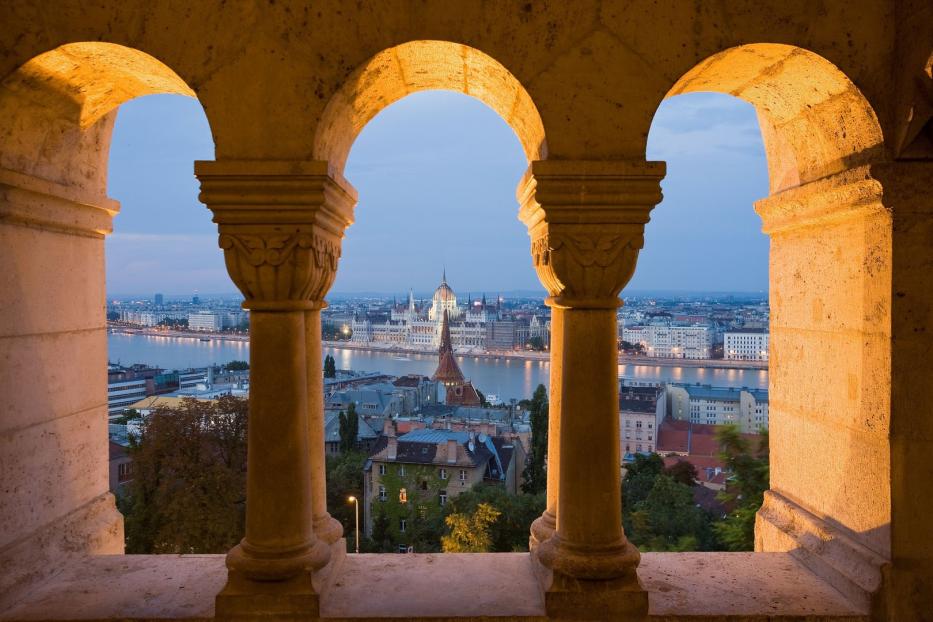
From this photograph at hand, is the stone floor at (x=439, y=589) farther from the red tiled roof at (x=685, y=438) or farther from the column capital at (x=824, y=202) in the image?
the red tiled roof at (x=685, y=438)

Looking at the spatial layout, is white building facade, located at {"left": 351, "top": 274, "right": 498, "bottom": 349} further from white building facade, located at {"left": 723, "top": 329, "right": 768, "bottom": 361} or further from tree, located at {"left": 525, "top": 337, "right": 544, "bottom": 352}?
white building facade, located at {"left": 723, "top": 329, "right": 768, "bottom": 361}

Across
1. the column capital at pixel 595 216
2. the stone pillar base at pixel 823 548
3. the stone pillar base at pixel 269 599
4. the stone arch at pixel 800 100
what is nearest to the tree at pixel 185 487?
the stone pillar base at pixel 269 599

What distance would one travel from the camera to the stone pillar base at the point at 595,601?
3045mm

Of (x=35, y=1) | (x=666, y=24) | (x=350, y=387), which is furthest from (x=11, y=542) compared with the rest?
(x=350, y=387)

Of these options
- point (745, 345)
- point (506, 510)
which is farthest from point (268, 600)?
point (745, 345)

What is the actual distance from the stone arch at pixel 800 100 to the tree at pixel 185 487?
13.3 m

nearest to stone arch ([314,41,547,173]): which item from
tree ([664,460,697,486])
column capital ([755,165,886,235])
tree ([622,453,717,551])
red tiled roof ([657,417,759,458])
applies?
column capital ([755,165,886,235])

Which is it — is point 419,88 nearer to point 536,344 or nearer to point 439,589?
point 439,589

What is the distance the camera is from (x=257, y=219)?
3.00 m

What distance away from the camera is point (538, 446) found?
21812 millimetres

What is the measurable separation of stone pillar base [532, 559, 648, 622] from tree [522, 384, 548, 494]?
55.2ft

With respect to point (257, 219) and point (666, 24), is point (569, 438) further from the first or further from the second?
point (666, 24)

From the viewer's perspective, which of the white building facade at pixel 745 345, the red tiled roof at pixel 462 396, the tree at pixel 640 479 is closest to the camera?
the tree at pixel 640 479

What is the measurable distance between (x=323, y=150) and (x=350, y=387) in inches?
1657
